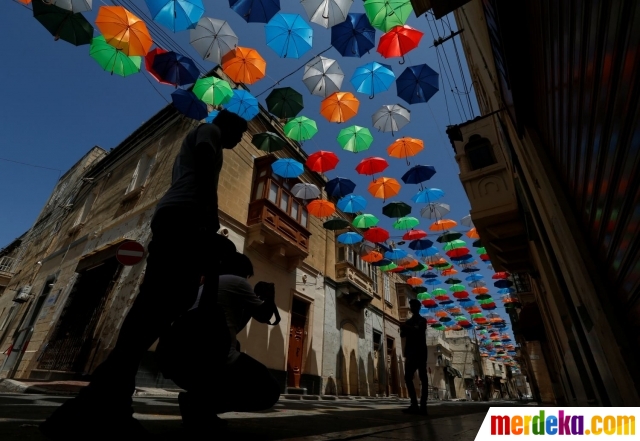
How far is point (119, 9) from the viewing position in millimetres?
7625

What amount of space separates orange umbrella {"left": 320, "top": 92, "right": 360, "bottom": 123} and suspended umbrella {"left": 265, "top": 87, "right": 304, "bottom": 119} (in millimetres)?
852

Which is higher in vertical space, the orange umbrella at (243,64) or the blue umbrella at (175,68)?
the orange umbrella at (243,64)

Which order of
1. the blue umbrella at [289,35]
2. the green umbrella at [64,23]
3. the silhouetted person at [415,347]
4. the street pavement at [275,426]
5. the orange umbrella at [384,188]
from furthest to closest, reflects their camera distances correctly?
the orange umbrella at [384,188], the blue umbrella at [289,35], the green umbrella at [64,23], the silhouetted person at [415,347], the street pavement at [275,426]

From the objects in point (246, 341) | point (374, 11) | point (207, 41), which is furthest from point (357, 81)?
point (246, 341)

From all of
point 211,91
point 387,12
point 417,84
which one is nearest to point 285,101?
point 211,91

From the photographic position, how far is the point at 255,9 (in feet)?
25.3

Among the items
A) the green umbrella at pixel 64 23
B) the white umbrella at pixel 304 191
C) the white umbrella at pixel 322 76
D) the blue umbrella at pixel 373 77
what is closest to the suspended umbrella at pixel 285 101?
the white umbrella at pixel 322 76

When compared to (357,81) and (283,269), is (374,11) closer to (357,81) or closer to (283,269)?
(357,81)

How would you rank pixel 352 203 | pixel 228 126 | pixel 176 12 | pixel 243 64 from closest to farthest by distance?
pixel 228 126 → pixel 176 12 → pixel 243 64 → pixel 352 203

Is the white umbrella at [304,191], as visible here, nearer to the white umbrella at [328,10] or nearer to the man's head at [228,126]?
the white umbrella at [328,10]

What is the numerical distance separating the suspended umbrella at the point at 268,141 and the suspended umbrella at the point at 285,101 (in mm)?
1108

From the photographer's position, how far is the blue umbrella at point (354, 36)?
28.1 ft

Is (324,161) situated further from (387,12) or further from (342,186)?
(387,12)

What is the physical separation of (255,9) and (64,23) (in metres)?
4.42
